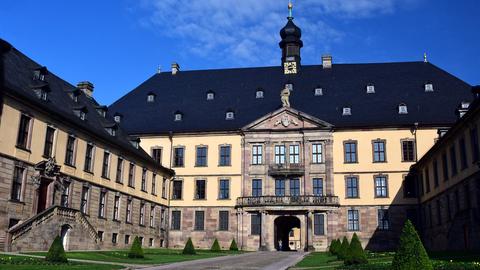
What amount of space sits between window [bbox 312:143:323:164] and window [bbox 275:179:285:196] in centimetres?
397

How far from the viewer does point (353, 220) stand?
5194 centimetres

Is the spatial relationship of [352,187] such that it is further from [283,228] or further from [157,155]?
[157,155]

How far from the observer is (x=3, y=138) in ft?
98.6

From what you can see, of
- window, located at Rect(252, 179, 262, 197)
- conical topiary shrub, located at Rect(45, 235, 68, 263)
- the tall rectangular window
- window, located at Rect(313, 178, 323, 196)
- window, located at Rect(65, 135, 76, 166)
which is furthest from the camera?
the tall rectangular window

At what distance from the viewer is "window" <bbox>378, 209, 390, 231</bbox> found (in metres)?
51.2

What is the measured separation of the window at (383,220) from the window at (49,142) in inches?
1267

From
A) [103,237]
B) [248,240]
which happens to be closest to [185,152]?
[248,240]

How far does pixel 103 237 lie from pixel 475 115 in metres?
28.9

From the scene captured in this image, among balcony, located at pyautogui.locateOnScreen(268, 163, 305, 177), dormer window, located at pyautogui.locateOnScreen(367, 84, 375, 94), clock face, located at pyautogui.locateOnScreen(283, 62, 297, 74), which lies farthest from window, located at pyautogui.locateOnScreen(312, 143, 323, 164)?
clock face, located at pyautogui.locateOnScreen(283, 62, 297, 74)

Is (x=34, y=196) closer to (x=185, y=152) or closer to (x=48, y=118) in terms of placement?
(x=48, y=118)

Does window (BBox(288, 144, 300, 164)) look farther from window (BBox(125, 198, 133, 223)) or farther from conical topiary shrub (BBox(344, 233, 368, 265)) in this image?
conical topiary shrub (BBox(344, 233, 368, 265))

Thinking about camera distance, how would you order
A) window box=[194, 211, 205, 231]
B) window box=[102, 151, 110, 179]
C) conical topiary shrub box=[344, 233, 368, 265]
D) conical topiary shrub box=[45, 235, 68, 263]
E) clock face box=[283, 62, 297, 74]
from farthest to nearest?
1. clock face box=[283, 62, 297, 74]
2. window box=[194, 211, 205, 231]
3. window box=[102, 151, 110, 179]
4. conical topiary shrub box=[344, 233, 368, 265]
5. conical topiary shrub box=[45, 235, 68, 263]

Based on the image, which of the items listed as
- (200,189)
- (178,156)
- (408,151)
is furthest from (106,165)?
(408,151)

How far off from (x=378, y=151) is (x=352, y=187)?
14.9ft
